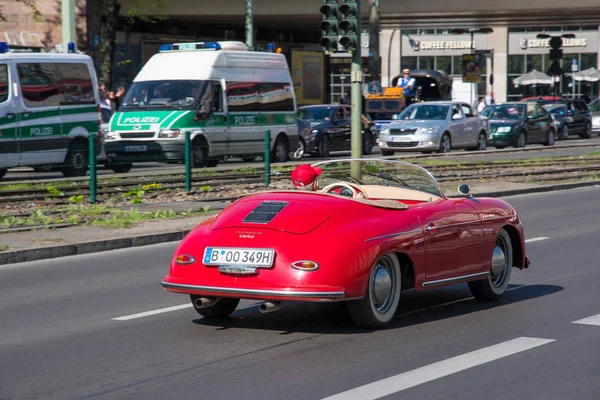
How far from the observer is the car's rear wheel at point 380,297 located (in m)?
7.71

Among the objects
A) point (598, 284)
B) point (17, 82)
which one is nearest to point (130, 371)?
point (598, 284)

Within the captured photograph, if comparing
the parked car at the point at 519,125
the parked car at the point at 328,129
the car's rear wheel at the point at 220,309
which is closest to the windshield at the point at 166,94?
the parked car at the point at 328,129

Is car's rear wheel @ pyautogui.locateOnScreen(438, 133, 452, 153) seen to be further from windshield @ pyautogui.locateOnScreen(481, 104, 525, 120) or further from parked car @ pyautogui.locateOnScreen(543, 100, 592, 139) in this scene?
parked car @ pyautogui.locateOnScreen(543, 100, 592, 139)

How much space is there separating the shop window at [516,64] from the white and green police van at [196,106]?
55.9m

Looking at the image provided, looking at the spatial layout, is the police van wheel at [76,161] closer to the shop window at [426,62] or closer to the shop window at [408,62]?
the shop window at [426,62]

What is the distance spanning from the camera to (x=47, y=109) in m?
23.2

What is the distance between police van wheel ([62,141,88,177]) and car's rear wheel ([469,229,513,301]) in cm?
1300

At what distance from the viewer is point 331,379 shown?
6.28 meters

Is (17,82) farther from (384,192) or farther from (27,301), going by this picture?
(384,192)

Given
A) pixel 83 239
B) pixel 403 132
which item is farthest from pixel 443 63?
pixel 83 239

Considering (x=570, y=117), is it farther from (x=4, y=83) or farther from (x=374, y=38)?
(x=4, y=83)

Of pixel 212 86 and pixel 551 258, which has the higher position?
pixel 212 86

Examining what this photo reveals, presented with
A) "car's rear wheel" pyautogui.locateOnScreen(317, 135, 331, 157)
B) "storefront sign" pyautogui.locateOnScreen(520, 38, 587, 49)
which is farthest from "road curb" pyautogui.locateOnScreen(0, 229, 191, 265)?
"storefront sign" pyautogui.locateOnScreen(520, 38, 587, 49)

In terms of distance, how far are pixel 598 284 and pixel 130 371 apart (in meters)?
5.05
